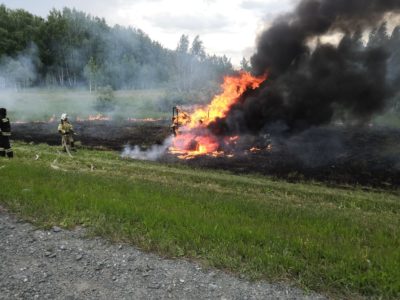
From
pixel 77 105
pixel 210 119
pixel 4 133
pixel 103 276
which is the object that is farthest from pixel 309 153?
pixel 77 105

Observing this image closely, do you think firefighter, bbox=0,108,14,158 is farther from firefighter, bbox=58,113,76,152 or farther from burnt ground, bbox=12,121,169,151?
burnt ground, bbox=12,121,169,151

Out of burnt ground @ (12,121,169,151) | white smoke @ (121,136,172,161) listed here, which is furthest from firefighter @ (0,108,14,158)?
burnt ground @ (12,121,169,151)

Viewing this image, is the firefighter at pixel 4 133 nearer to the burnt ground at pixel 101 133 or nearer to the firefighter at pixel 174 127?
the burnt ground at pixel 101 133

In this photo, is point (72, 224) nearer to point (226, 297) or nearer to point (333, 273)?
point (226, 297)

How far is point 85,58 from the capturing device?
6375 cm

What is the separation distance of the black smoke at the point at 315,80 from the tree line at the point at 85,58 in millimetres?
29216

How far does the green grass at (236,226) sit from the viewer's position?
18.0 feet

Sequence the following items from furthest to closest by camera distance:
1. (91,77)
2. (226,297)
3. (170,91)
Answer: (91,77) → (170,91) → (226,297)

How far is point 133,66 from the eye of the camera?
60.5 m

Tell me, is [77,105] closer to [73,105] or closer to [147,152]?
[73,105]

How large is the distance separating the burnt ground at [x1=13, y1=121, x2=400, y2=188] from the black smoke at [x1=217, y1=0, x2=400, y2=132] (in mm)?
1490

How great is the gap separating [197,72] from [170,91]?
535 inches

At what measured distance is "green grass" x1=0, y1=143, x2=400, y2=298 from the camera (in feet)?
18.0

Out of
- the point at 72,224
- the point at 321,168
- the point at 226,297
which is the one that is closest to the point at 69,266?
the point at 72,224
